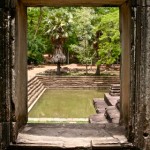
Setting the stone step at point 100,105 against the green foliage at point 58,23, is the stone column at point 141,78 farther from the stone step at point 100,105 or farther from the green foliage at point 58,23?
the green foliage at point 58,23

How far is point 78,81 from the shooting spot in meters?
24.7

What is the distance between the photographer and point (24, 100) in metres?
4.85

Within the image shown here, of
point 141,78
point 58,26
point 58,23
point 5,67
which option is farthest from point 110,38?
point 5,67

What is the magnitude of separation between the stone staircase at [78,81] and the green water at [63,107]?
3.82 metres

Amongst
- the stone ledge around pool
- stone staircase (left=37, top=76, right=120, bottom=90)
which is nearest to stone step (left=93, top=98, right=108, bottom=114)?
the stone ledge around pool

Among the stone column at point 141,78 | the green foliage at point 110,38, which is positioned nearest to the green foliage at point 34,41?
the green foliage at point 110,38

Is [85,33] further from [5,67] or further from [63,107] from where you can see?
[5,67]

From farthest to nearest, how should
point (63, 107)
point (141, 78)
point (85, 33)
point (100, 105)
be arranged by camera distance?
point (85, 33) → point (63, 107) → point (100, 105) → point (141, 78)

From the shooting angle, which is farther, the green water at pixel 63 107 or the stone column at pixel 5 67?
the green water at pixel 63 107

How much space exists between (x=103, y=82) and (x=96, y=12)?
8636 millimetres

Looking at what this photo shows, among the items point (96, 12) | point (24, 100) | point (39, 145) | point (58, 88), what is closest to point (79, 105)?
point (58, 88)

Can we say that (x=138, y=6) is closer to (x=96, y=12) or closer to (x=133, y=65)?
(x=133, y=65)

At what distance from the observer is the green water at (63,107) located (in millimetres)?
14117

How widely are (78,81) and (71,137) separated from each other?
20.6m
